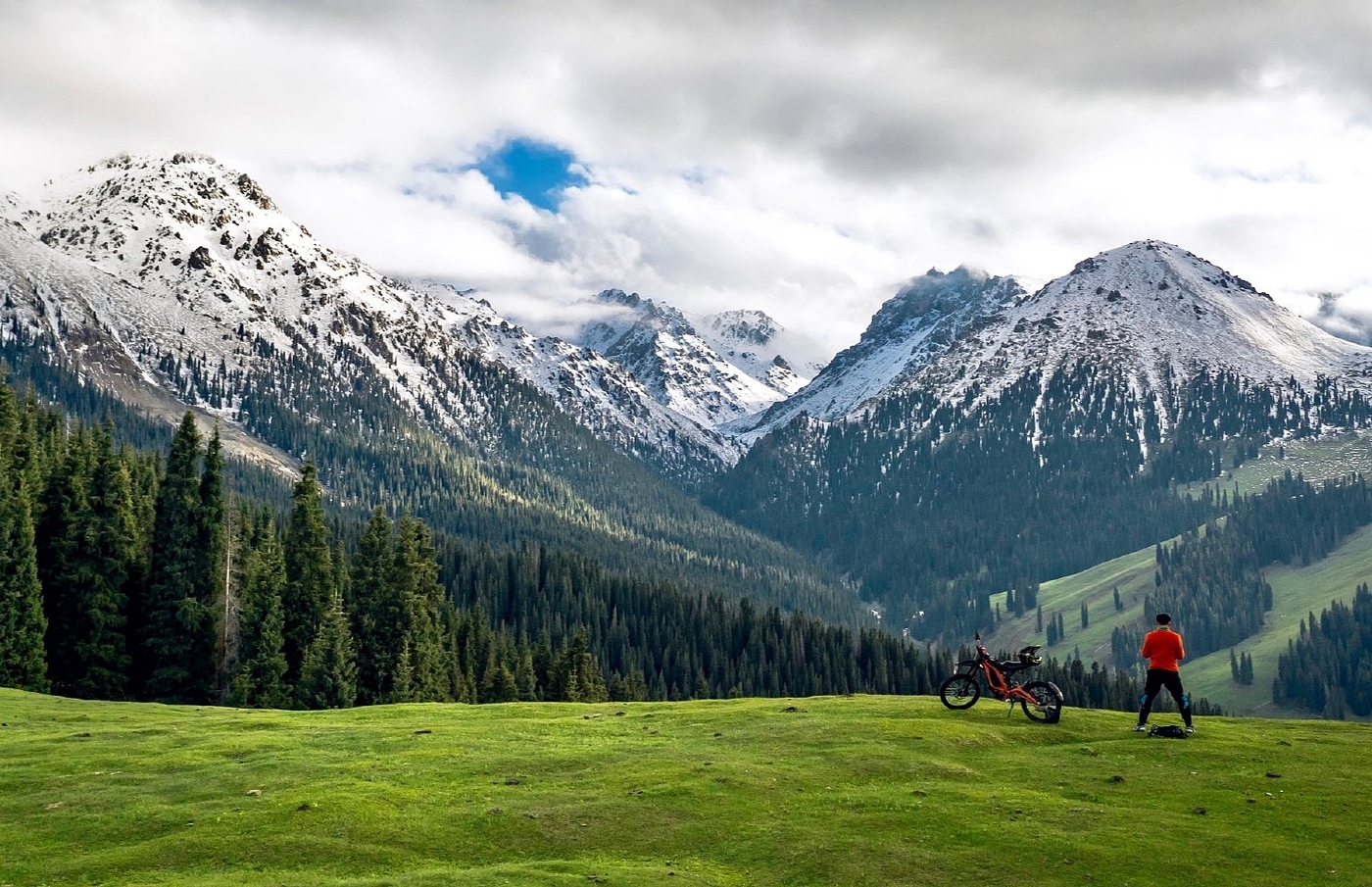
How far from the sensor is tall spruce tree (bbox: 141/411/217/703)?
94.2 meters

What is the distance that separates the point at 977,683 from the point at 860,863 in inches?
917

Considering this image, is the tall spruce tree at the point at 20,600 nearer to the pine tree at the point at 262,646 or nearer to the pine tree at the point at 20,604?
the pine tree at the point at 20,604

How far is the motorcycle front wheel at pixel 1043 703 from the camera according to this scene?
47656 millimetres

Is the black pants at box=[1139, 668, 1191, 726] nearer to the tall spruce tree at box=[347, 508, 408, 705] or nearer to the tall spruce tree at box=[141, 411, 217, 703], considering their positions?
the tall spruce tree at box=[347, 508, 408, 705]

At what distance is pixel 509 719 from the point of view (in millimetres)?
54250

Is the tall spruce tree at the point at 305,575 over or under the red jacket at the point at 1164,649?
over

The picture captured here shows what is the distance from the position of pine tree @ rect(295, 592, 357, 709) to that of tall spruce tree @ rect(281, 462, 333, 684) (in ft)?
12.2

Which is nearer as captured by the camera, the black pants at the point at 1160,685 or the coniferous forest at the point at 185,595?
the black pants at the point at 1160,685

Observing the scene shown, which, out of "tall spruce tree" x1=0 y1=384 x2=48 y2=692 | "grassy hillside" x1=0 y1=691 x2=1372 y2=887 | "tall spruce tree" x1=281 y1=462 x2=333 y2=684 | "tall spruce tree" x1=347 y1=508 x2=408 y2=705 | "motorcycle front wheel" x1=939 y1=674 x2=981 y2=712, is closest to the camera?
"grassy hillside" x1=0 y1=691 x2=1372 y2=887

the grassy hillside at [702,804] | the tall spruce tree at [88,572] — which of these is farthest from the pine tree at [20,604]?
the grassy hillside at [702,804]

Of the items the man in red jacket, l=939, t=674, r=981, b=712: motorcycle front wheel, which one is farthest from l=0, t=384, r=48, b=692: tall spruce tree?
the man in red jacket

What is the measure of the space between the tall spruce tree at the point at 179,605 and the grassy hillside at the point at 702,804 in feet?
147

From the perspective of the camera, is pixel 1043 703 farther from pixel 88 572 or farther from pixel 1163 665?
pixel 88 572

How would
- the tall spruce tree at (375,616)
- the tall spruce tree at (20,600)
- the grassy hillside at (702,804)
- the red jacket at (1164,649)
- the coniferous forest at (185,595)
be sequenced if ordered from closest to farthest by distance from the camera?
the grassy hillside at (702,804)
the red jacket at (1164,649)
the tall spruce tree at (20,600)
the coniferous forest at (185,595)
the tall spruce tree at (375,616)
